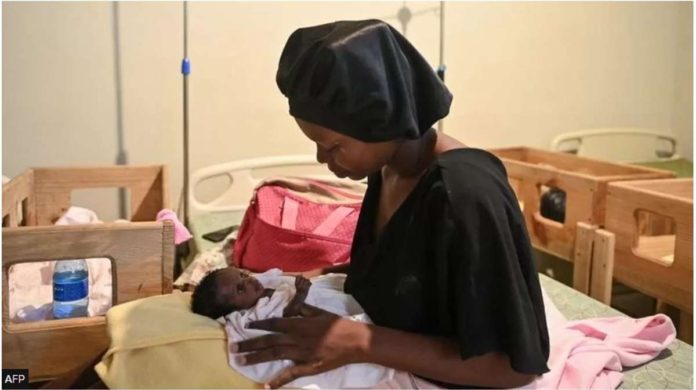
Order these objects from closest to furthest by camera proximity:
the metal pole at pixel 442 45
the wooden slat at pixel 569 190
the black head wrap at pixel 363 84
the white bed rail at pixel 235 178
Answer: the black head wrap at pixel 363 84 < the wooden slat at pixel 569 190 < the white bed rail at pixel 235 178 < the metal pole at pixel 442 45

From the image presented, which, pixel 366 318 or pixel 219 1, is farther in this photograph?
pixel 219 1

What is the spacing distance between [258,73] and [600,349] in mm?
1591

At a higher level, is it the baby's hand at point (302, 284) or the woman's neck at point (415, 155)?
the woman's neck at point (415, 155)

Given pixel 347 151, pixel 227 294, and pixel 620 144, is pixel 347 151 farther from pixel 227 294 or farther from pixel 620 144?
pixel 620 144

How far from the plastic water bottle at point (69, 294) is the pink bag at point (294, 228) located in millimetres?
416

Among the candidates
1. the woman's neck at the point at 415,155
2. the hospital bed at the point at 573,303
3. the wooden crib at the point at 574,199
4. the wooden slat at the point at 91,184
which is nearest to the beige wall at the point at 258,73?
the hospital bed at the point at 573,303

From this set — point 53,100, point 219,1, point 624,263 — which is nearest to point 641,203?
point 624,263

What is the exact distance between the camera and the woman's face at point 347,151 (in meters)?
0.99

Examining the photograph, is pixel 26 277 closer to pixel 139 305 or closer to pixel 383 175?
pixel 139 305

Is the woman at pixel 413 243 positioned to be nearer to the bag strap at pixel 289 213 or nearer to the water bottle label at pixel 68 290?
the water bottle label at pixel 68 290

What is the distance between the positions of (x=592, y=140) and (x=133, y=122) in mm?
1884

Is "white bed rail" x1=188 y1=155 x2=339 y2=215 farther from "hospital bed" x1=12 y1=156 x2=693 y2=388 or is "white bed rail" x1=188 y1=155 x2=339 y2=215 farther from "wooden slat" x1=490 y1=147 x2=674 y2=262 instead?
"wooden slat" x1=490 y1=147 x2=674 y2=262

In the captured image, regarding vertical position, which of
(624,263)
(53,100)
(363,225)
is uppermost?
(53,100)

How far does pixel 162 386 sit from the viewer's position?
1.06 metres
